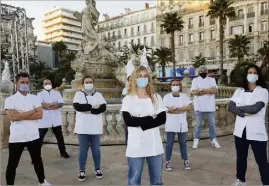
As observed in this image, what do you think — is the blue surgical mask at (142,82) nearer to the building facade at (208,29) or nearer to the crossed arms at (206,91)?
the crossed arms at (206,91)

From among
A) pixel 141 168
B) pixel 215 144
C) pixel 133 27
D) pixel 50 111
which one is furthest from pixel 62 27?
pixel 141 168

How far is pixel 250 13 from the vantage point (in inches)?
2031

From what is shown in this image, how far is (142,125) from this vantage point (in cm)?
337

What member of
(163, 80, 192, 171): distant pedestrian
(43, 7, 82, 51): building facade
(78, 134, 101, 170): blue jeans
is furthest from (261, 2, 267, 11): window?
(43, 7, 82, 51): building facade

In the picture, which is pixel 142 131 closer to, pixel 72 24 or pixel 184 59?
pixel 184 59

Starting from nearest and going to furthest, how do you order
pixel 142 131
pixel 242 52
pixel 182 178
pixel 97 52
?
pixel 142 131
pixel 182 178
pixel 97 52
pixel 242 52

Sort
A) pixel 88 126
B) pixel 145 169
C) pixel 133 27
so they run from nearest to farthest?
pixel 88 126, pixel 145 169, pixel 133 27

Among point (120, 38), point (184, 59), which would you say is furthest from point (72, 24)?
point (184, 59)

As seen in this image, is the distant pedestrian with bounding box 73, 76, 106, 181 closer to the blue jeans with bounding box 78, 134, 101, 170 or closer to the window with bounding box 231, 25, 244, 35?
the blue jeans with bounding box 78, 134, 101, 170

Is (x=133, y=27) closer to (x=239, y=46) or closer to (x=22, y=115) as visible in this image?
(x=239, y=46)

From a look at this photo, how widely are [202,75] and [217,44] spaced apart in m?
49.8

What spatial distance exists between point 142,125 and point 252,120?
1720 mm

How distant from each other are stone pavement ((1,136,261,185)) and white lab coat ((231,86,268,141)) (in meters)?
0.91

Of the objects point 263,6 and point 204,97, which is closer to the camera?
point 204,97
